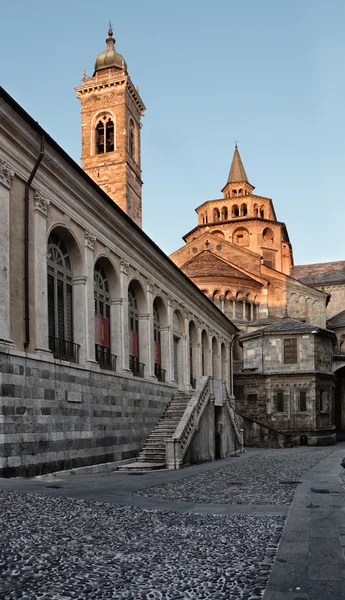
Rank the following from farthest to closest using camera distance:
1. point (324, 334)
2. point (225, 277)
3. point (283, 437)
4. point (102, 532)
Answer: point (225, 277), point (324, 334), point (283, 437), point (102, 532)

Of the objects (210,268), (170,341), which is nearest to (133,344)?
(170,341)

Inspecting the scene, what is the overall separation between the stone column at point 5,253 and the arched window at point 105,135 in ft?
150

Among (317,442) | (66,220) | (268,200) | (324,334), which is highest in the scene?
(268,200)

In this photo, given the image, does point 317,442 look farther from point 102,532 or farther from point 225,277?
point 102,532

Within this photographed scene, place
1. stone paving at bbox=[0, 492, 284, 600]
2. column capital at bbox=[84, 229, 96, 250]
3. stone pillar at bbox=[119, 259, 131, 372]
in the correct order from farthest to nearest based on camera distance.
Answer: stone pillar at bbox=[119, 259, 131, 372] → column capital at bbox=[84, 229, 96, 250] → stone paving at bbox=[0, 492, 284, 600]

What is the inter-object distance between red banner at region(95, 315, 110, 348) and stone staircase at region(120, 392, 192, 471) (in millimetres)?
4171

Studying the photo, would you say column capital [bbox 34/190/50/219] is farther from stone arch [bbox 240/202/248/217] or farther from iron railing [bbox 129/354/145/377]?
stone arch [bbox 240/202/248/217]

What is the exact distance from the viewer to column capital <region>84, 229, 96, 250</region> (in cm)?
2041

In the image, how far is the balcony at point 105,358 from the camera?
2158 cm

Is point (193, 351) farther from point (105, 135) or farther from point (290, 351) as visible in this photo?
point (105, 135)

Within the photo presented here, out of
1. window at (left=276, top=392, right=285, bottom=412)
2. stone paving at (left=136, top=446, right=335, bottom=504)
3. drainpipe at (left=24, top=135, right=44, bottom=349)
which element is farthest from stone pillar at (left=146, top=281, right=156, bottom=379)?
window at (left=276, top=392, right=285, bottom=412)

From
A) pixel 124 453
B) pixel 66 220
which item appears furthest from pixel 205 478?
pixel 66 220

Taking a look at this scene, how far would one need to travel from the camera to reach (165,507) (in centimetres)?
1026

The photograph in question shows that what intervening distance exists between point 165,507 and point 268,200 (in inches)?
2592
